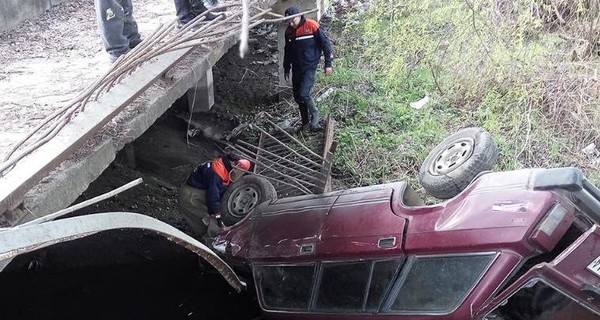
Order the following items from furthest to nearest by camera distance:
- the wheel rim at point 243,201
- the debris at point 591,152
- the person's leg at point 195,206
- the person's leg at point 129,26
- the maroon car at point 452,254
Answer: the debris at point 591,152
the person's leg at point 195,206
the wheel rim at point 243,201
the person's leg at point 129,26
the maroon car at point 452,254

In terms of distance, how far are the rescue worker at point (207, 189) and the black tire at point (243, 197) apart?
74 millimetres

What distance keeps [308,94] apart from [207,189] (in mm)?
2704

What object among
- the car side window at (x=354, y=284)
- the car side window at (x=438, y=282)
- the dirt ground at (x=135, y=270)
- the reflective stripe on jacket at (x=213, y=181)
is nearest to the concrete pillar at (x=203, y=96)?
the dirt ground at (x=135, y=270)

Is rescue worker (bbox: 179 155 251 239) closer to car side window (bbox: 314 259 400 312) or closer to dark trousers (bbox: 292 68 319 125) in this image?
car side window (bbox: 314 259 400 312)

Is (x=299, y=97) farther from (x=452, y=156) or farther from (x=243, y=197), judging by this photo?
(x=452, y=156)

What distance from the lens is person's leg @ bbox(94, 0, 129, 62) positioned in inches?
202

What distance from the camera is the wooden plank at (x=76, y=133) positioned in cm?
353

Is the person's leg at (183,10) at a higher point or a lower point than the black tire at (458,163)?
higher

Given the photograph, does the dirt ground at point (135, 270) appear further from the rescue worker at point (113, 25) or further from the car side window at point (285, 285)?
the rescue worker at point (113, 25)

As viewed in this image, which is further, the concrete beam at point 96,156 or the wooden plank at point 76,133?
the concrete beam at point 96,156

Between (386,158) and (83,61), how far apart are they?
4137mm

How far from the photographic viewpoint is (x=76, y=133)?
4.15 m

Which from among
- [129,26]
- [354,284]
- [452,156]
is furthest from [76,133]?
[452,156]

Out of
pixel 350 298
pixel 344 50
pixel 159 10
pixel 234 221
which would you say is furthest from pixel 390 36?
pixel 350 298
